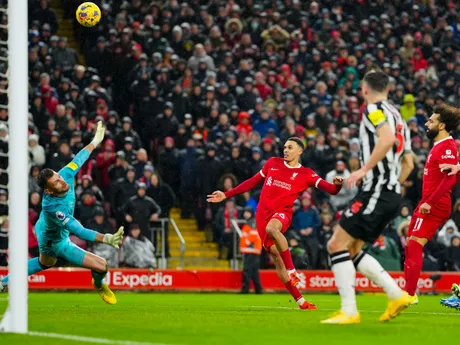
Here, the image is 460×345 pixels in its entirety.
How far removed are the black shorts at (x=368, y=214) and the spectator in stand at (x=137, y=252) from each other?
41.9 ft

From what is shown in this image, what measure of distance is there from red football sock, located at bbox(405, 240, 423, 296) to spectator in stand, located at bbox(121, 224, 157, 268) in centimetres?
1026

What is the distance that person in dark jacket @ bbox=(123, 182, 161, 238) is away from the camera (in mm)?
22447

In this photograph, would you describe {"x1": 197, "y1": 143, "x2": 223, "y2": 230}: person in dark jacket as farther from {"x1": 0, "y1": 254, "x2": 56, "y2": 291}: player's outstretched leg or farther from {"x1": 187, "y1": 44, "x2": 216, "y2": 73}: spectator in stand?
{"x1": 0, "y1": 254, "x2": 56, "y2": 291}: player's outstretched leg

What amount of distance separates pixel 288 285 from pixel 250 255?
25.4 ft

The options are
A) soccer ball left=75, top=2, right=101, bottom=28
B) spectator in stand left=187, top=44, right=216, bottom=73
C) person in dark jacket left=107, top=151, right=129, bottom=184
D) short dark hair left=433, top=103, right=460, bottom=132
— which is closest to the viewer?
short dark hair left=433, top=103, right=460, bottom=132

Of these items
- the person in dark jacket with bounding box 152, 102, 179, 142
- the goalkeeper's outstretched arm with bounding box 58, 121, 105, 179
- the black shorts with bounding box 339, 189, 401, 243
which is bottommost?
the black shorts with bounding box 339, 189, 401, 243

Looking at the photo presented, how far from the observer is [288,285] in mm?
14250

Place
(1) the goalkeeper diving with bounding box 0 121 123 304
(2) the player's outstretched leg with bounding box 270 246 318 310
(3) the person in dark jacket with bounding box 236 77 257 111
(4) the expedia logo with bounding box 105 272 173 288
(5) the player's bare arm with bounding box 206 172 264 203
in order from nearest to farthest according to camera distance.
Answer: (1) the goalkeeper diving with bounding box 0 121 123 304 < (5) the player's bare arm with bounding box 206 172 264 203 < (2) the player's outstretched leg with bounding box 270 246 318 310 < (4) the expedia logo with bounding box 105 272 173 288 < (3) the person in dark jacket with bounding box 236 77 257 111

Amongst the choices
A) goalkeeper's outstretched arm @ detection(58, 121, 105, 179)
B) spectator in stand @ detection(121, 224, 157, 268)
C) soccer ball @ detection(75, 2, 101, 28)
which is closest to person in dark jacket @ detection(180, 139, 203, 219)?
spectator in stand @ detection(121, 224, 157, 268)

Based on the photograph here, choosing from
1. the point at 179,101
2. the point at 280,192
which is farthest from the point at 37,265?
the point at 179,101

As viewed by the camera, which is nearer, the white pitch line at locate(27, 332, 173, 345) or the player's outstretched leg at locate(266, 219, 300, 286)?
the white pitch line at locate(27, 332, 173, 345)

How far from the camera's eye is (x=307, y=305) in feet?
46.0

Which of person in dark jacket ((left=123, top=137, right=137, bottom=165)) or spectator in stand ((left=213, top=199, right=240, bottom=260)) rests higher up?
person in dark jacket ((left=123, top=137, right=137, bottom=165))

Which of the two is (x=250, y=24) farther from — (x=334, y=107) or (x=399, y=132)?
(x=399, y=132)
